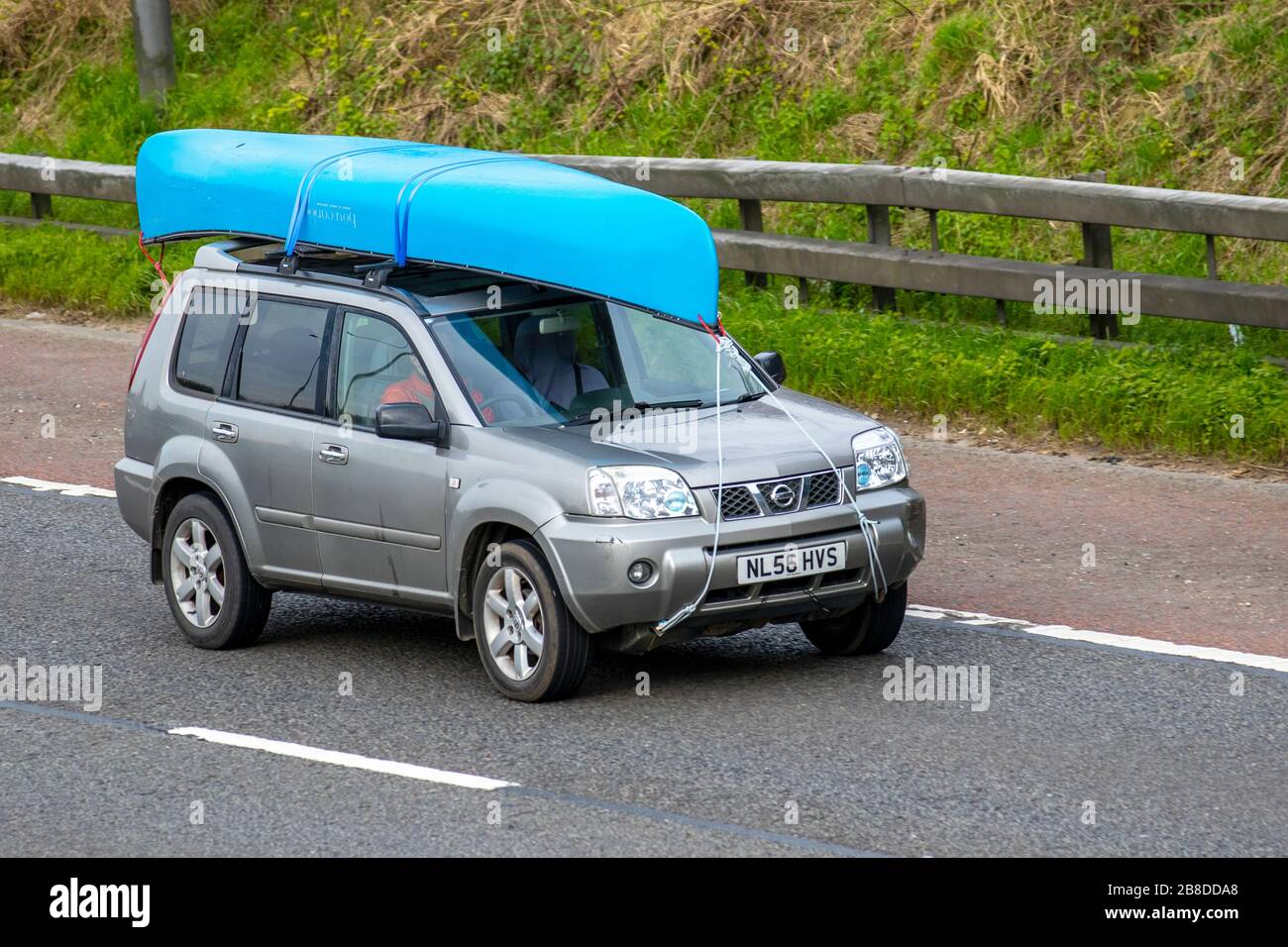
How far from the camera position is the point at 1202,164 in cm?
→ 1535

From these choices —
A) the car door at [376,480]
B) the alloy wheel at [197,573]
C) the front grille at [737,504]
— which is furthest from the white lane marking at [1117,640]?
the alloy wheel at [197,573]

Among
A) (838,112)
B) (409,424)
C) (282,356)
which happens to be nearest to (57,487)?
(282,356)

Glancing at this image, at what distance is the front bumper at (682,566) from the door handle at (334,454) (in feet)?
3.96

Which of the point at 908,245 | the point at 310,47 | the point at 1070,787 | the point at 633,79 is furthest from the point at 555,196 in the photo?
the point at 310,47

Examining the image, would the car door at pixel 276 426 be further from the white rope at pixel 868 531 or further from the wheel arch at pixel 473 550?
the white rope at pixel 868 531

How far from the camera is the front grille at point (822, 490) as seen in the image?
26.8 feet

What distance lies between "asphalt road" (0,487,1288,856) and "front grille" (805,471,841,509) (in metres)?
0.79

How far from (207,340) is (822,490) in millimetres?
3154

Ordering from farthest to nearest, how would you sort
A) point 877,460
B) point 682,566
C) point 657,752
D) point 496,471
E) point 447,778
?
point 877,460 → point 496,471 → point 682,566 → point 657,752 → point 447,778

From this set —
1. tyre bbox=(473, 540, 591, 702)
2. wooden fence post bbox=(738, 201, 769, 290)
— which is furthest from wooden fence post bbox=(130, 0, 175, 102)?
tyre bbox=(473, 540, 591, 702)

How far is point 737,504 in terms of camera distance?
7977mm

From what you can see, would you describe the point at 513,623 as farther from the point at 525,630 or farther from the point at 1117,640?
the point at 1117,640

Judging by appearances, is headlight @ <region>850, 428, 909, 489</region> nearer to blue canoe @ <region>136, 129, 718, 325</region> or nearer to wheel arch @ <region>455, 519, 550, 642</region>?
blue canoe @ <region>136, 129, 718, 325</region>

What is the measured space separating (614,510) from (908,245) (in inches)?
317
